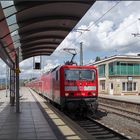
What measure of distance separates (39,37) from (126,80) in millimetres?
41815

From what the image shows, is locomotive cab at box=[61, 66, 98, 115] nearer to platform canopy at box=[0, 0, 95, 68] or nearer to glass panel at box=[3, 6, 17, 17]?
platform canopy at box=[0, 0, 95, 68]

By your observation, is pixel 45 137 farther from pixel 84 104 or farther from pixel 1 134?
pixel 84 104

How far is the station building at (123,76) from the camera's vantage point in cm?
5750

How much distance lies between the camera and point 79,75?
18875 mm

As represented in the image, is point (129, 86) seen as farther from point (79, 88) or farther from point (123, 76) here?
point (79, 88)

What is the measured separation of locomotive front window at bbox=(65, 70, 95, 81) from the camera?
18630 millimetres

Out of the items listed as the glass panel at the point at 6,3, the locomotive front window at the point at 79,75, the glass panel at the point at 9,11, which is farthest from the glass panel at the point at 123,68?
the glass panel at the point at 6,3

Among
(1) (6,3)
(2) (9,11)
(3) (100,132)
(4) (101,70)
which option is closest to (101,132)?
(3) (100,132)

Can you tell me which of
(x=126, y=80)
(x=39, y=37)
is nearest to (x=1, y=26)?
(x=39, y=37)

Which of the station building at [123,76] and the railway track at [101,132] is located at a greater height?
the station building at [123,76]

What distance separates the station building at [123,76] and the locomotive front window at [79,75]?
37.9 metres

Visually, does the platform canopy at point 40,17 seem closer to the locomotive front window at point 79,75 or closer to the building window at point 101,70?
the locomotive front window at point 79,75

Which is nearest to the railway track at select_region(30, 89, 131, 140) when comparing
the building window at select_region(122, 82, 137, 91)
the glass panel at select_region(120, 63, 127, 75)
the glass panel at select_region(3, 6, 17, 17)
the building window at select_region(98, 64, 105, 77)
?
the glass panel at select_region(3, 6, 17, 17)

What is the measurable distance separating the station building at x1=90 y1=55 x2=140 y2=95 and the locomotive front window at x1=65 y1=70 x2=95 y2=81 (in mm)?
37939
